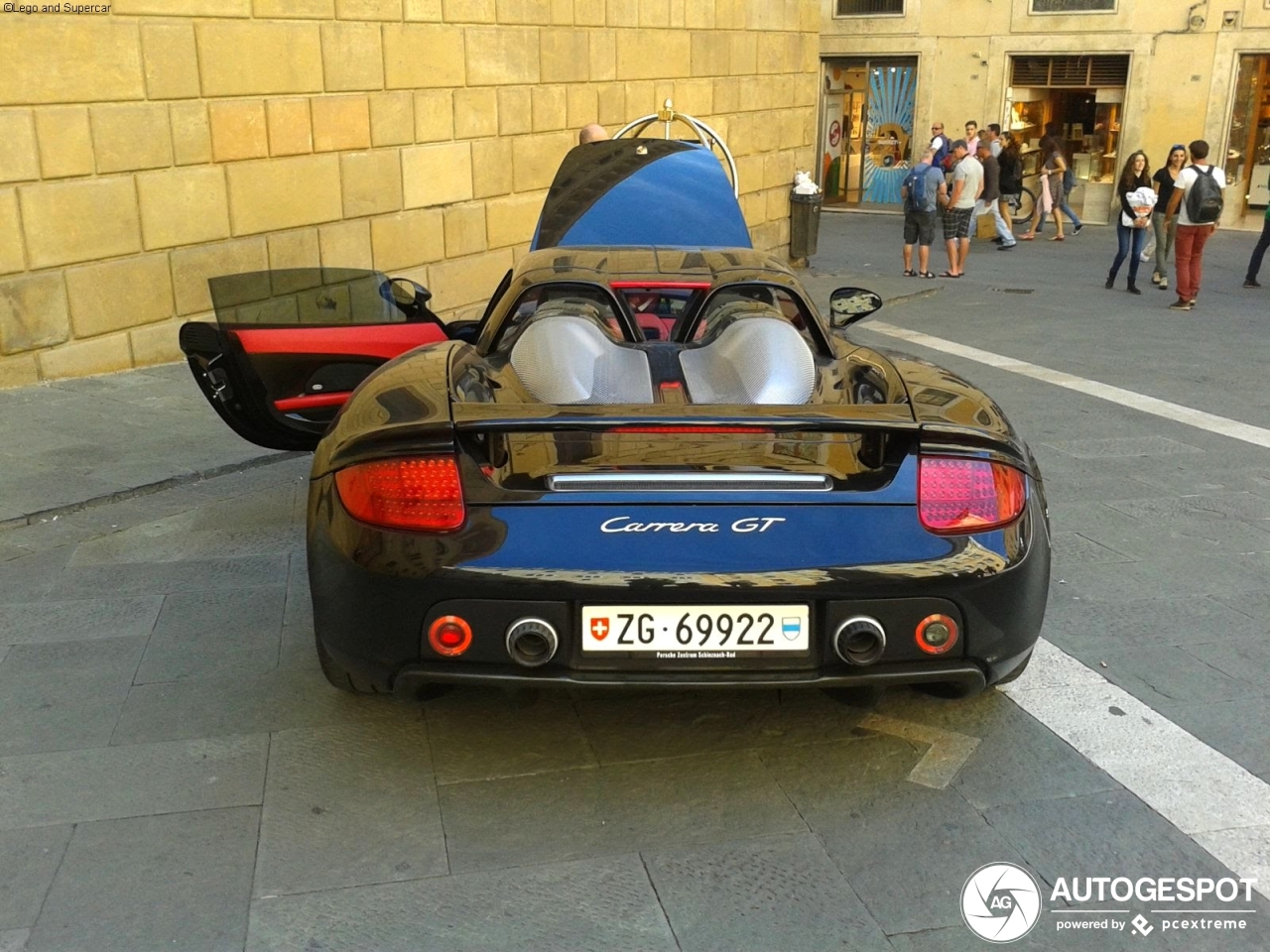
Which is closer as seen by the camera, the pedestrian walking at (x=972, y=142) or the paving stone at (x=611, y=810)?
the paving stone at (x=611, y=810)

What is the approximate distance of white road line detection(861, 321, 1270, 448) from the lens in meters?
7.17

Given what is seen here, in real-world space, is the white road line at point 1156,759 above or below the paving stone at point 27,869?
below

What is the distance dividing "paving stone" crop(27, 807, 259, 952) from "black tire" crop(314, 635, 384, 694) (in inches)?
14.4

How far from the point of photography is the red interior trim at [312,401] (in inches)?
194

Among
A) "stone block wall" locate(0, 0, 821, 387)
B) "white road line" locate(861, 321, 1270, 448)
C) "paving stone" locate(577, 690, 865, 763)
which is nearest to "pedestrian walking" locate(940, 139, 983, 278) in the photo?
"stone block wall" locate(0, 0, 821, 387)

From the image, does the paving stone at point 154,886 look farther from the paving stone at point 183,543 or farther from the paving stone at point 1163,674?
the paving stone at point 1163,674

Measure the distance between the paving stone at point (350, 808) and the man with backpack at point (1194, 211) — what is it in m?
11.0

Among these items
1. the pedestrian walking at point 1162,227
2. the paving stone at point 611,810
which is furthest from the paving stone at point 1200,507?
the pedestrian walking at point 1162,227

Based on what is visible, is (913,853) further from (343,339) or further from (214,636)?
(343,339)

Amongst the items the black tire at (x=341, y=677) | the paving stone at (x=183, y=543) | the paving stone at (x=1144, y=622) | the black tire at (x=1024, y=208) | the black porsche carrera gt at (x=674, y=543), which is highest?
the black porsche carrera gt at (x=674, y=543)

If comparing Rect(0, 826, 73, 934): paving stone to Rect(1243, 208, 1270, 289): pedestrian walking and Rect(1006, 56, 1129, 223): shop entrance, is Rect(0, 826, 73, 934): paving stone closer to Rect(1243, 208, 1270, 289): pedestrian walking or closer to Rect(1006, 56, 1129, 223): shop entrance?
Rect(1243, 208, 1270, 289): pedestrian walking

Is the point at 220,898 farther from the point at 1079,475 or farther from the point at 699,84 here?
the point at 699,84

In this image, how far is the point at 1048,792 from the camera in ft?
9.89

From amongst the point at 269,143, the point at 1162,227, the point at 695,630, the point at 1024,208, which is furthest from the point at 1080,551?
the point at 1024,208
